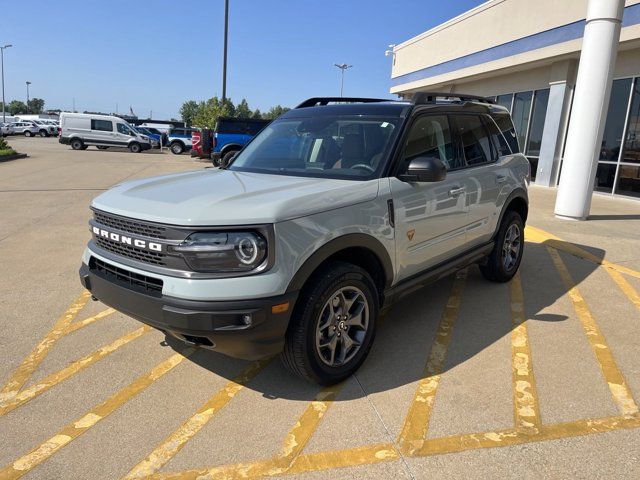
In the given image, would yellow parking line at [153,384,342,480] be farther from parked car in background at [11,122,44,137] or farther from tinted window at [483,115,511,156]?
parked car in background at [11,122,44,137]

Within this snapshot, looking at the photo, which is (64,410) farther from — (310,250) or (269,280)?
(310,250)

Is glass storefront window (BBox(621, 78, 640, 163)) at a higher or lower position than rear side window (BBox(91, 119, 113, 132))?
higher

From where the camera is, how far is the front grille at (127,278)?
270 centimetres

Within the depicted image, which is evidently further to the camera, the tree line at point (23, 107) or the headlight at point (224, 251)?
the tree line at point (23, 107)

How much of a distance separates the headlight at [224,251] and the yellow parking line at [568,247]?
518 centimetres

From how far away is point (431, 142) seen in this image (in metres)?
3.91

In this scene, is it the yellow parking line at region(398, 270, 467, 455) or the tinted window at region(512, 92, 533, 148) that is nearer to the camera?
the yellow parking line at region(398, 270, 467, 455)

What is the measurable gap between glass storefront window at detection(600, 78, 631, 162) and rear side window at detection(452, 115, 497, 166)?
10.4 meters

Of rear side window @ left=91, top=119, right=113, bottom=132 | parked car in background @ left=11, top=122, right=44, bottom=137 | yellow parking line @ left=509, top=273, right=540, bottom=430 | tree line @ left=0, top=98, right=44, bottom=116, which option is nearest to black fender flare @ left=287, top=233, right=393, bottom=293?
yellow parking line @ left=509, top=273, right=540, bottom=430

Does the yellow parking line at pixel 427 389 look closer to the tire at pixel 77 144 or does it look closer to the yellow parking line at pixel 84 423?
the yellow parking line at pixel 84 423

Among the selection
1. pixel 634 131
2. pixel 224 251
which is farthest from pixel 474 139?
pixel 634 131

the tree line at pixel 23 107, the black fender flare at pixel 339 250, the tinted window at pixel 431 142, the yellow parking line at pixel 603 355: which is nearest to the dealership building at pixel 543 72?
the yellow parking line at pixel 603 355

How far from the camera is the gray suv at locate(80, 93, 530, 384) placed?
2568 millimetres

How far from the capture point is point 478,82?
64.3ft
